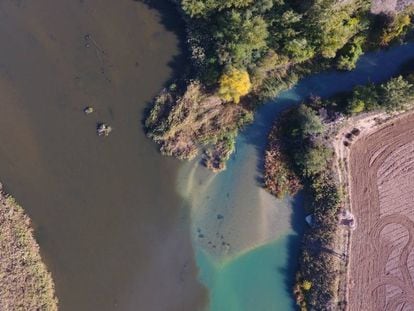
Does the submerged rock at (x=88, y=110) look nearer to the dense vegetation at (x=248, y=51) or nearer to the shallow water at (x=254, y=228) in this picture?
the dense vegetation at (x=248, y=51)

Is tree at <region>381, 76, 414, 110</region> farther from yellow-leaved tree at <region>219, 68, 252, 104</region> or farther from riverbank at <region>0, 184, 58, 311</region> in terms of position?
riverbank at <region>0, 184, 58, 311</region>

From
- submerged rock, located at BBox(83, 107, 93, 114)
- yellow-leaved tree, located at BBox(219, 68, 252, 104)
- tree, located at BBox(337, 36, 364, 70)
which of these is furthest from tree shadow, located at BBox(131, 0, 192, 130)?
tree, located at BBox(337, 36, 364, 70)

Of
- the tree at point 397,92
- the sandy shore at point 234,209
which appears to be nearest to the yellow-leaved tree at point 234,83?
the sandy shore at point 234,209

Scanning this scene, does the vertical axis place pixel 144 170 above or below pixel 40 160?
above

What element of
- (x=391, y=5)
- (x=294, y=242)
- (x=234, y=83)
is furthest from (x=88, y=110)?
(x=391, y=5)

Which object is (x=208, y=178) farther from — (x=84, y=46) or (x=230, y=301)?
(x=84, y=46)

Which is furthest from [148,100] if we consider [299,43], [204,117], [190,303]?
[190,303]
